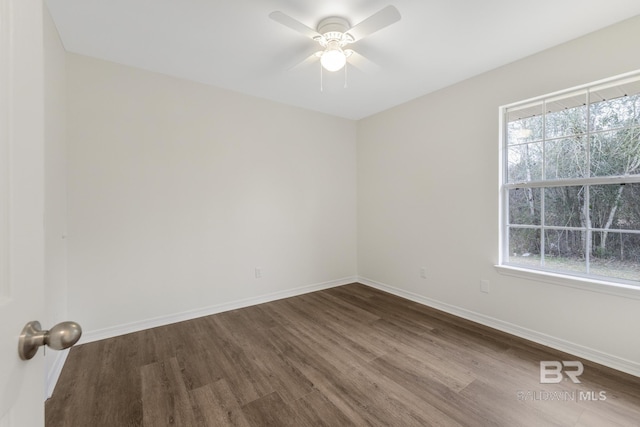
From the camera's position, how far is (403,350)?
7.57 ft

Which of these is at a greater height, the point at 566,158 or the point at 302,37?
the point at 302,37

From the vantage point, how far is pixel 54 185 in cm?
199

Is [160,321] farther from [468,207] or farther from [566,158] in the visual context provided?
[566,158]

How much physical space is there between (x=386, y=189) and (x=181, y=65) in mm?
2777

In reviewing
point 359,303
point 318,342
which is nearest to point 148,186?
point 318,342

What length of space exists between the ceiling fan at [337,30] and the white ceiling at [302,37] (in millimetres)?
67

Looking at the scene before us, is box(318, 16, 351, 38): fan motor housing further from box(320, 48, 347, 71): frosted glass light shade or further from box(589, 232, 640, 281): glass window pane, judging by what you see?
box(589, 232, 640, 281): glass window pane

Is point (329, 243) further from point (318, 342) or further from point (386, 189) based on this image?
point (318, 342)

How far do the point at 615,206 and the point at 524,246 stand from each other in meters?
0.70

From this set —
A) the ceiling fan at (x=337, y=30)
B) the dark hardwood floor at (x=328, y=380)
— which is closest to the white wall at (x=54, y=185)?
the dark hardwood floor at (x=328, y=380)

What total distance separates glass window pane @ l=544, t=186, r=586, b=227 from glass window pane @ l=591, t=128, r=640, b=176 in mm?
202

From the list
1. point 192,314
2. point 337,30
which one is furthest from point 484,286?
point 192,314

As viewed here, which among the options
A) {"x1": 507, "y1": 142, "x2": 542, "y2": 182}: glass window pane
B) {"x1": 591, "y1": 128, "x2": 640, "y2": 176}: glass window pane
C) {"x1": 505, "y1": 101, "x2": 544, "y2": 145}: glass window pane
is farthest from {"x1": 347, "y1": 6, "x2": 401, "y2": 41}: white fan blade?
{"x1": 591, "y1": 128, "x2": 640, "y2": 176}: glass window pane

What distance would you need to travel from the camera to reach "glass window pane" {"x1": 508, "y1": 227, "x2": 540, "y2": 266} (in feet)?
8.32
